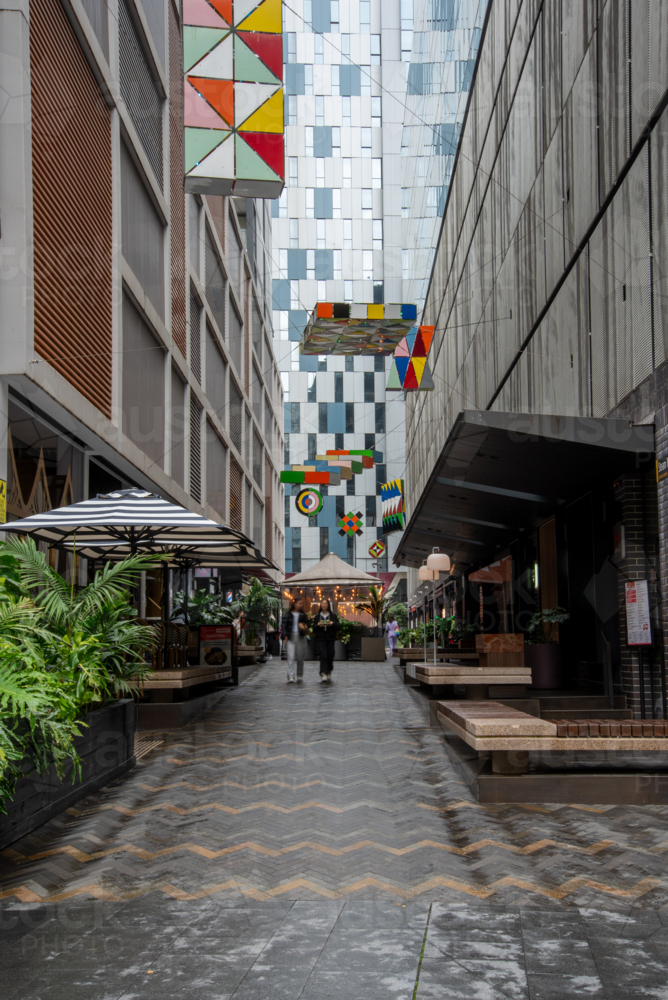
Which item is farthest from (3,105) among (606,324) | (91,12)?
(606,324)

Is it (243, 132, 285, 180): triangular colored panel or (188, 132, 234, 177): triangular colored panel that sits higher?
(243, 132, 285, 180): triangular colored panel

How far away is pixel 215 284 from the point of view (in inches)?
1081

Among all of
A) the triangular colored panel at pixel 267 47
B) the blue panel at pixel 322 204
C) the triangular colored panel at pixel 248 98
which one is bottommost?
the triangular colored panel at pixel 248 98

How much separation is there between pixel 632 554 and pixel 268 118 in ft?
21.2

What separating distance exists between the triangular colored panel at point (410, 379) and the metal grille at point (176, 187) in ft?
17.3

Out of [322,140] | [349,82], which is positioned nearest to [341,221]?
[322,140]

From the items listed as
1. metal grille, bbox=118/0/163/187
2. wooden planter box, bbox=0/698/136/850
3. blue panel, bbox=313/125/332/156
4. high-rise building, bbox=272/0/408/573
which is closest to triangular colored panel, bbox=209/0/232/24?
metal grille, bbox=118/0/163/187

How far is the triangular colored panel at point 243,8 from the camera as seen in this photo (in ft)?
34.7

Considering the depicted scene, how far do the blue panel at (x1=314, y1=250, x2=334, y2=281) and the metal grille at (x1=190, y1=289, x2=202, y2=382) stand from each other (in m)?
39.8

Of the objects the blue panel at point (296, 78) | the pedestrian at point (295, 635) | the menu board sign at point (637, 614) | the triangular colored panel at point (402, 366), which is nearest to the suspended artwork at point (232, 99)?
the menu board sign at point (637, 614)

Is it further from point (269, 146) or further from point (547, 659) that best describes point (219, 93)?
point (547, 659)

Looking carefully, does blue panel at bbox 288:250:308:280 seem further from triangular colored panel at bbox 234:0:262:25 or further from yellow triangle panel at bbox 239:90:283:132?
yellow triangle panel at bbox 239:90:283:132

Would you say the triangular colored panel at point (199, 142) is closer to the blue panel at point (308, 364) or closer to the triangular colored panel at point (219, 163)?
the triangular colored panel at point (219, 163)

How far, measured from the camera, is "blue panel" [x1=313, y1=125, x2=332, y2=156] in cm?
6194
